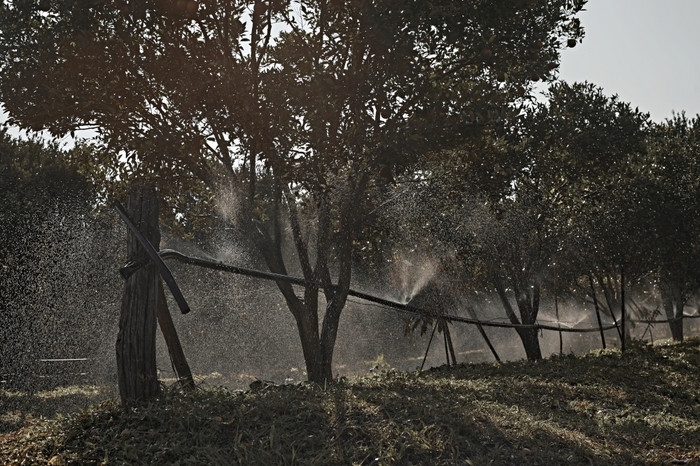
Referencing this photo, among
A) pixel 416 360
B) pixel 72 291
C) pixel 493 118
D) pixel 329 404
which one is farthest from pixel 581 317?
pixel 329 404

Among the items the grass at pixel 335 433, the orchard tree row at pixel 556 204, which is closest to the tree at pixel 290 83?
the orchard tree row at pixel 556 204

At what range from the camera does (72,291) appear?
19625 mm

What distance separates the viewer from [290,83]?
9.34 metres

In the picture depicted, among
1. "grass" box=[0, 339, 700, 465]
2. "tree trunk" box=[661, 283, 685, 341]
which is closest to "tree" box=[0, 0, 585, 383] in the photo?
"grass" box=[0, 339, 700, 465]

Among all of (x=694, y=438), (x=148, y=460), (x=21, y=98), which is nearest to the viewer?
(x=148, y=460)

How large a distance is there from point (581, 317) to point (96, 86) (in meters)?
50.8

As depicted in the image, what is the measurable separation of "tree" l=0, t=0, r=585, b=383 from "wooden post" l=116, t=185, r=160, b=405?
3525 millimetres

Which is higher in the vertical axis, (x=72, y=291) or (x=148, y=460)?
(x=72, y=291)

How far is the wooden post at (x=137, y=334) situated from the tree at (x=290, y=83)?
139 inches

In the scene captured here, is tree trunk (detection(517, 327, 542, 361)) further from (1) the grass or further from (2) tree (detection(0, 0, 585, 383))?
(1) the grass

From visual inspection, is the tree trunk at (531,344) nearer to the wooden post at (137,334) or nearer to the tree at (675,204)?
the tree at (675,204)

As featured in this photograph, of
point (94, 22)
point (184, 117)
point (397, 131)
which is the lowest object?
point (397, 131)

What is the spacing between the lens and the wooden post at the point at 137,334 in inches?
217

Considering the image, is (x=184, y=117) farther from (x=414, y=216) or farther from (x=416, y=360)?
(x=416, y=360)
